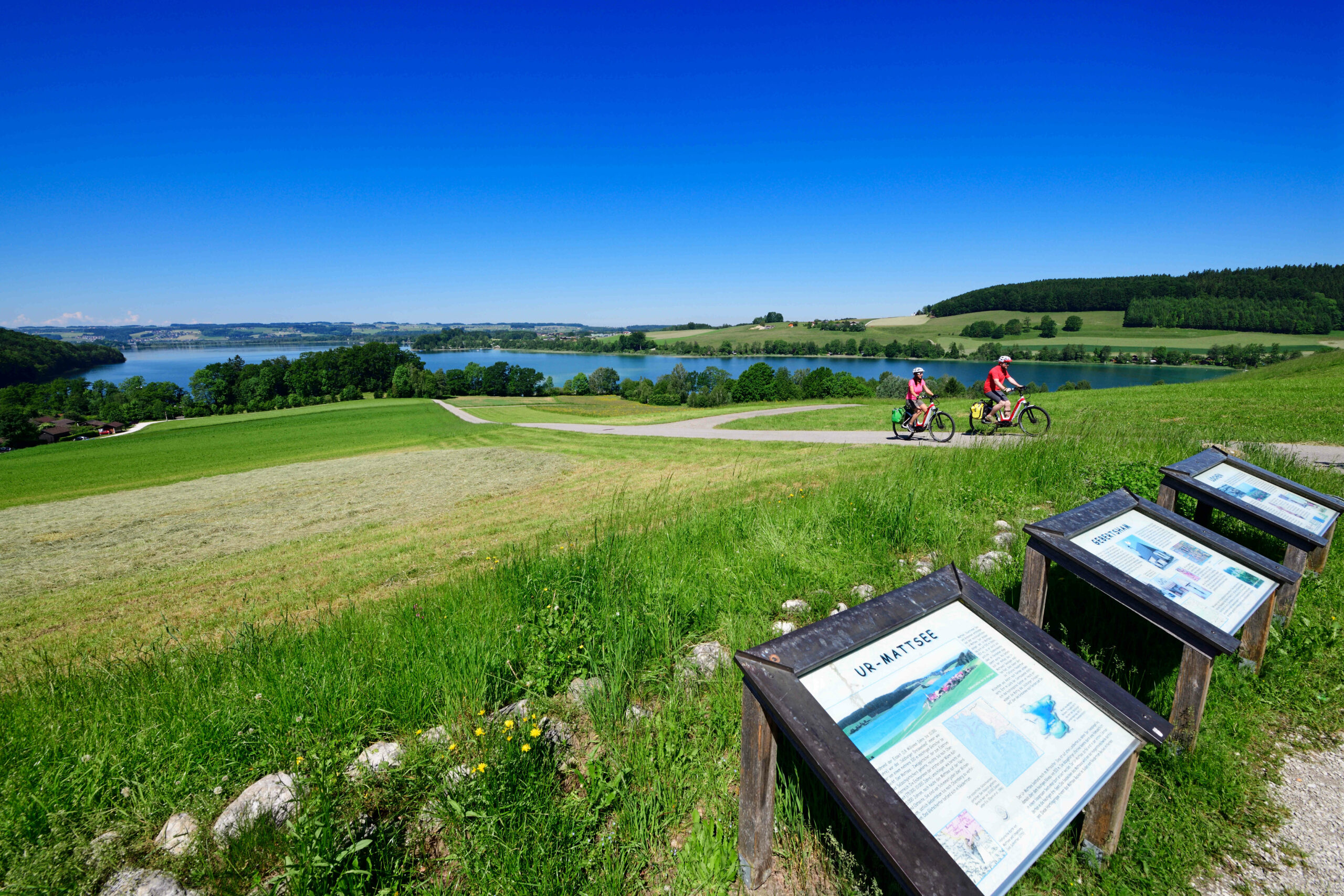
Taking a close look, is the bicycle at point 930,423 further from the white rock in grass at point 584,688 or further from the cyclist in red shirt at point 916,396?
the white rock in grass at point 584,688

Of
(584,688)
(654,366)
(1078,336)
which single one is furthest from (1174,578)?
(654,366)

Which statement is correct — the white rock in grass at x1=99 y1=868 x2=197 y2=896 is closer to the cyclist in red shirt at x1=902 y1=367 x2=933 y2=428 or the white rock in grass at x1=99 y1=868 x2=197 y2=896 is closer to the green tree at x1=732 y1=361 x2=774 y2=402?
the cyclist in red shirt at x1=902 y1=367 x2=933 y2=428

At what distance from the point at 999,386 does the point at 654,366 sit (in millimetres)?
121796

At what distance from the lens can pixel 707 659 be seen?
322cm

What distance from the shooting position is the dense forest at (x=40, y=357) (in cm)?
7275

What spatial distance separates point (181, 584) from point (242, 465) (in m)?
19.3

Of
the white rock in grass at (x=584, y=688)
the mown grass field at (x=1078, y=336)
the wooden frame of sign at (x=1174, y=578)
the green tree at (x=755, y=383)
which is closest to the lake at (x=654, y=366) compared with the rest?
the mown grass field at (x=1078, y=336)

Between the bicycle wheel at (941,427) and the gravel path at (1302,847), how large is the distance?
10.6m

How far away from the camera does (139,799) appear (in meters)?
2.27

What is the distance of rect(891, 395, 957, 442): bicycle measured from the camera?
42.6 feet

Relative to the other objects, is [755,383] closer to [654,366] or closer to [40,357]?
[654,366]

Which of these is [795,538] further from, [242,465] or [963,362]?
[963,362]

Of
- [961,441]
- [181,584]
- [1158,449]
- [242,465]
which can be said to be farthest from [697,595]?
[242,465]

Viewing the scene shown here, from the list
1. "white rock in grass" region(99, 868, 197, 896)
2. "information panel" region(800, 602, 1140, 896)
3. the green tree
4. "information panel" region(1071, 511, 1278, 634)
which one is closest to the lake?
the green tree
